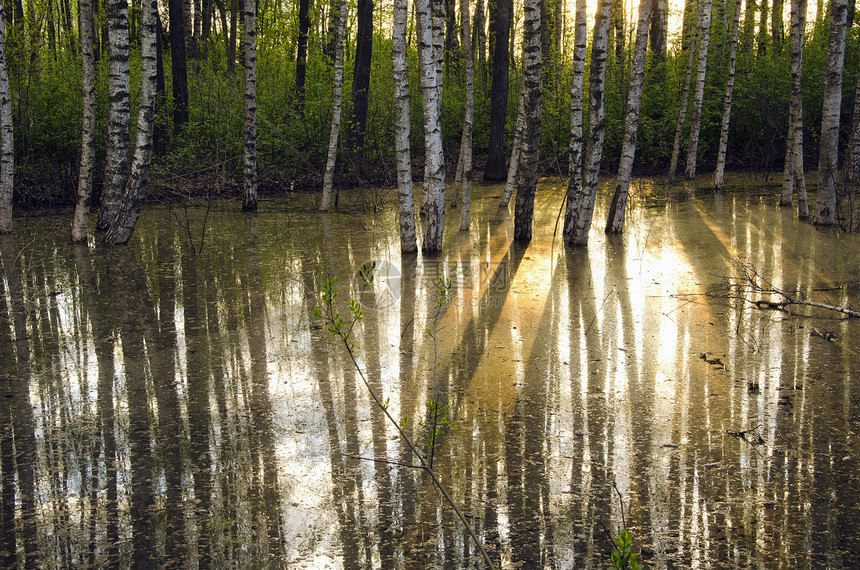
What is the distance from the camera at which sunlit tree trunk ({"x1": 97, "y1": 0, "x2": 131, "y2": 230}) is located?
9586 millimetres

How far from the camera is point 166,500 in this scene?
11.3ft

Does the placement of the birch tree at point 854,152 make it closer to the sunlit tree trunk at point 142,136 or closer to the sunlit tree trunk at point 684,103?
the sunlit tree trunk at point 684,103

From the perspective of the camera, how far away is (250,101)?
12938mm

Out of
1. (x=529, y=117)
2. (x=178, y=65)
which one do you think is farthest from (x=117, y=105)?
(x=178, y=65)

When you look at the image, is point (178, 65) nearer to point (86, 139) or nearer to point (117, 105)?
point (86, 139)

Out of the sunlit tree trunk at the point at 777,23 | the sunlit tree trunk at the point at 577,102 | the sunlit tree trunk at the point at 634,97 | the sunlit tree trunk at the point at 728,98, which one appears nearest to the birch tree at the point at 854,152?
Result: the sunlit tree trunk at the point at 634,97

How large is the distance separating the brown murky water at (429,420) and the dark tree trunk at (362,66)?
10.5 metres

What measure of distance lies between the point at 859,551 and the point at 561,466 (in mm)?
1385

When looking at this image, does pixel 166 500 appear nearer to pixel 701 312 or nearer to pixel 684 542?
pixel 684 542

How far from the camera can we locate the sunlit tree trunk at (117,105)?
31.4ft

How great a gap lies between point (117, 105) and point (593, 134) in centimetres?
701

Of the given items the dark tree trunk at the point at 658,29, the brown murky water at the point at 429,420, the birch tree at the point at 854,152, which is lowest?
the brown murky water at the point at 429,420

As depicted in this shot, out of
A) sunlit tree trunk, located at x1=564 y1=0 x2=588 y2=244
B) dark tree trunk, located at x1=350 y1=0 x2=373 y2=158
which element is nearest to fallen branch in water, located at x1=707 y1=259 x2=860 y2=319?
sunlit tree trunk, located at x1=564 y1=0 x2=588 y2=244

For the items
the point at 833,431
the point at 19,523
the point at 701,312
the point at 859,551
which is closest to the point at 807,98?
the point at 701,312
